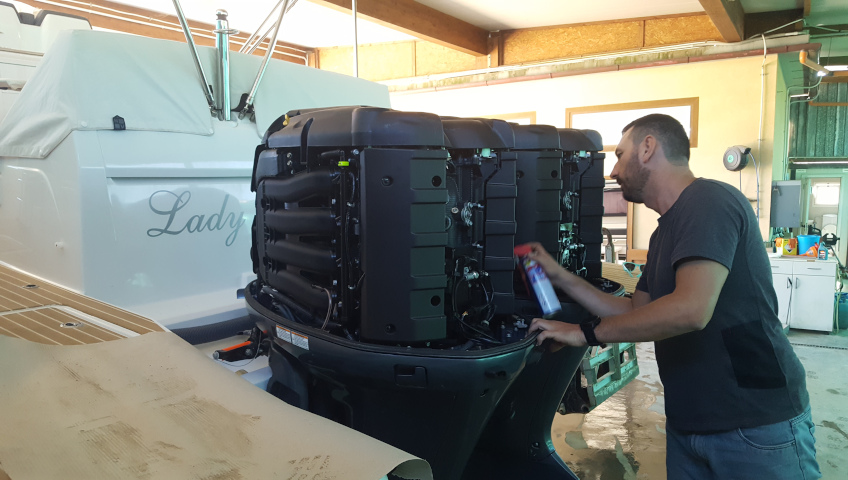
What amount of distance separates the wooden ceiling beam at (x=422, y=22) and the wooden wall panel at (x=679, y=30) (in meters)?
2.27

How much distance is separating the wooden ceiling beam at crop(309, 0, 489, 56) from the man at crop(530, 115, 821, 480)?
4.61m

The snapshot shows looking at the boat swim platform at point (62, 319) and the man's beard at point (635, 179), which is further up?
the man's beard at point (635, 179)

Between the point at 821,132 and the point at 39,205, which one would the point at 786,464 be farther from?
the point at 821,132

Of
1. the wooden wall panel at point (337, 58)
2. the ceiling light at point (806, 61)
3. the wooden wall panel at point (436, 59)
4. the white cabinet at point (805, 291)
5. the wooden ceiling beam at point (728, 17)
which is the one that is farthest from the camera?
Result: the wooden wall panel at point (337, 58)

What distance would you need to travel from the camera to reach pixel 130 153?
2.17m

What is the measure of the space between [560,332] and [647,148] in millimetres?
672

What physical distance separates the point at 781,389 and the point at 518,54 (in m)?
7.31

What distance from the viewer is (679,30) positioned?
720 centimetres

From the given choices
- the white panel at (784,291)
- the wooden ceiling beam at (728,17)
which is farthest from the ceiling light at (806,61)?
the white panel at (784,291)

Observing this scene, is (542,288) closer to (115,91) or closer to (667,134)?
(667,134)

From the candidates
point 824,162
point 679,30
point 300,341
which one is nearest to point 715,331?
point 300,341

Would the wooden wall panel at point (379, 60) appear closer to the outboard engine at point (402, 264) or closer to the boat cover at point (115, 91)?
the boat cover at point (115, 91)

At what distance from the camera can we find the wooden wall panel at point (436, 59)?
8.91 metres

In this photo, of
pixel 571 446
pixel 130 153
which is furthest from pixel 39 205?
pixel 571 446
